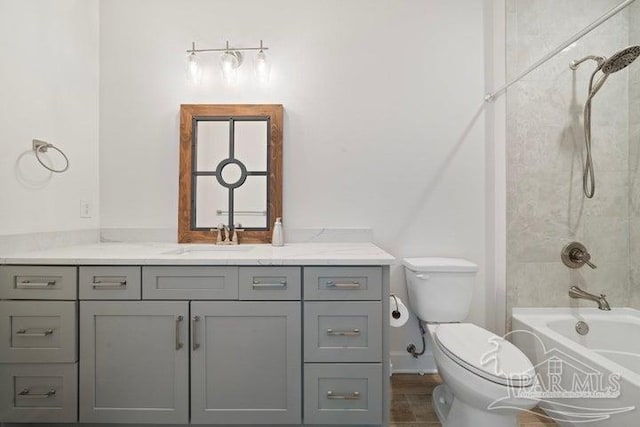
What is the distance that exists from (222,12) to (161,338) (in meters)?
1.94

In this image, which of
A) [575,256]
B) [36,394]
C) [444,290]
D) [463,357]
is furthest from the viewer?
[575,256]

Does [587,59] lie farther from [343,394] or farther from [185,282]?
[185,282]

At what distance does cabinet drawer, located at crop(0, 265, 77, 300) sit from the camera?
137cm

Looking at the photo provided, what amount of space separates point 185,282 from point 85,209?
3.37 ft

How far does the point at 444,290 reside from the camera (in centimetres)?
171

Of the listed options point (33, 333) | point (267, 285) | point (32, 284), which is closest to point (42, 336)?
point (33, 333)

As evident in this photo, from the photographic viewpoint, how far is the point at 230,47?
1996 mm

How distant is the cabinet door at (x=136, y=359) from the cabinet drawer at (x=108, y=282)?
33 mm

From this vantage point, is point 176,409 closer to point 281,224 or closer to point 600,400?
point 281,224

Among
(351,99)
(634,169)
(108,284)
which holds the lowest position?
(108,284)

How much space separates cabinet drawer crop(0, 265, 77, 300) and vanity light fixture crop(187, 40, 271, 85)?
51.0 inches

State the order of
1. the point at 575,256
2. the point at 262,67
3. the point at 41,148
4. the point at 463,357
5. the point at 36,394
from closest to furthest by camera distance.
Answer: the point at 463,357, the point at 36,394, the point at 41,148, the point at 575,256, the point at 262,67

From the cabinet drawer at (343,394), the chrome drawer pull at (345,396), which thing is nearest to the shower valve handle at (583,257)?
the cabinet drawer at (343,394)

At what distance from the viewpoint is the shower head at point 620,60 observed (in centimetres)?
157
